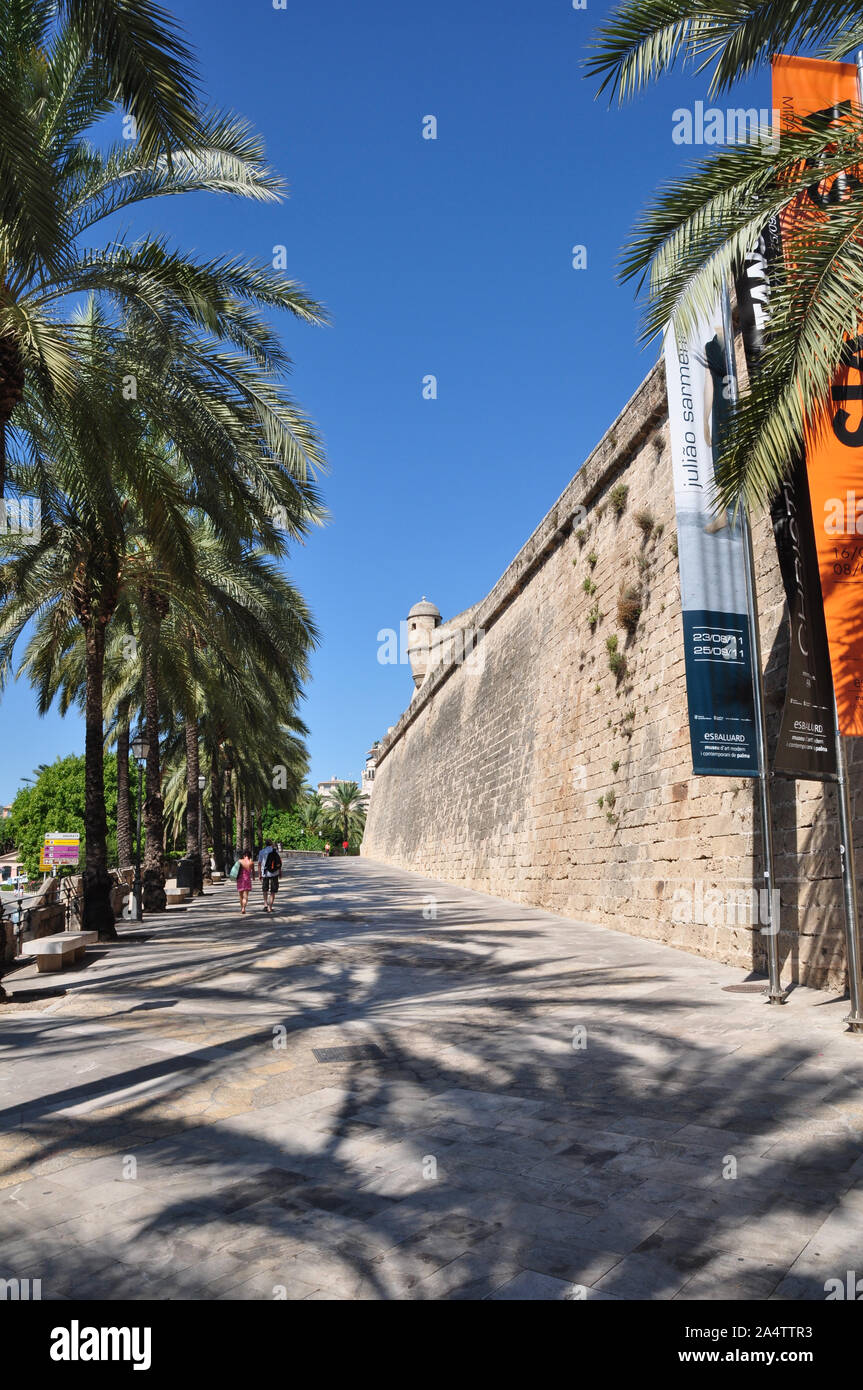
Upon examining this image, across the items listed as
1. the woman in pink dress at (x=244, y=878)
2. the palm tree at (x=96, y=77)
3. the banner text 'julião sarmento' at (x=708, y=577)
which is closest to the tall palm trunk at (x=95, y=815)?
the woman in pink dress at (x=244, y=878)

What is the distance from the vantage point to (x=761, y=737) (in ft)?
24.3

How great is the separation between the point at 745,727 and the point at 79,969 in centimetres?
739

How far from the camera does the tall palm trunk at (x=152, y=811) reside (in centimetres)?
1630

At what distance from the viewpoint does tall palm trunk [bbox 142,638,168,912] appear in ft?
53.5

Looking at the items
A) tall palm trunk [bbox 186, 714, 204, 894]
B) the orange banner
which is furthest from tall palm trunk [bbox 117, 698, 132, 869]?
the orange banner

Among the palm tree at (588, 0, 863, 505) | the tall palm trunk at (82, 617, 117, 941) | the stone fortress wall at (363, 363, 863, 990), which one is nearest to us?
the palm tree at (588, 0, 863, 505)

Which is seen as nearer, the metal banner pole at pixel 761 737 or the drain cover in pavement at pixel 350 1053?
the drain cover in pavement at pixel 350 1053

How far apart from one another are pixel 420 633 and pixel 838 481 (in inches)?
2050

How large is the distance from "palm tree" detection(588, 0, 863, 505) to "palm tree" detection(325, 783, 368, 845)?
81616mm

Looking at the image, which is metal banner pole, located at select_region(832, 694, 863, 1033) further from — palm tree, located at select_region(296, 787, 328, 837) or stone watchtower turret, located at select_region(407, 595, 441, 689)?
palm tree, located at select_region(296, 787, 328, 837)

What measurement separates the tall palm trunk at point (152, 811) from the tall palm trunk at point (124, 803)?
2.48 m

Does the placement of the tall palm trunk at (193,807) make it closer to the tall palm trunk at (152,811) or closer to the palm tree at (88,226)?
the tall palm trunk at (152,811)

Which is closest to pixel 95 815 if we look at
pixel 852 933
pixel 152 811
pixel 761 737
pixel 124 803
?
pixel 152 811
